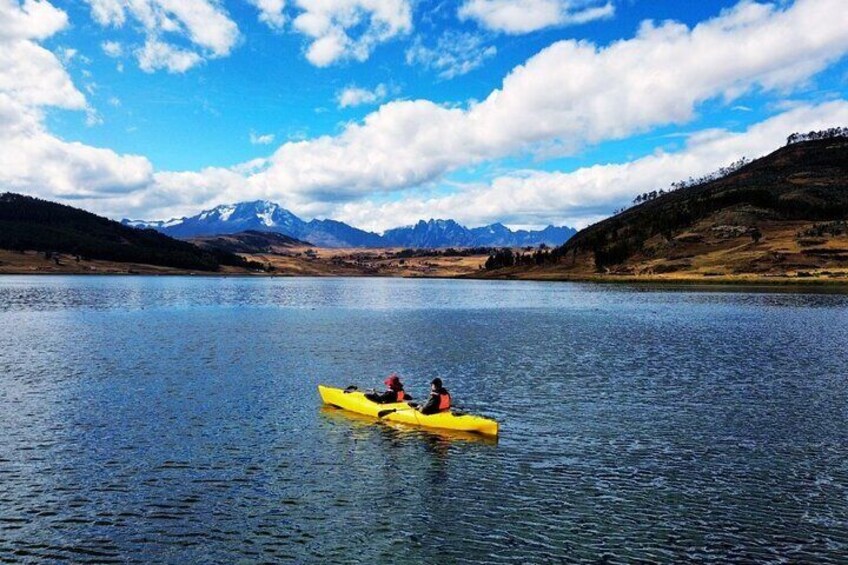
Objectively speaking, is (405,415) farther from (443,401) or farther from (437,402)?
(443,401)

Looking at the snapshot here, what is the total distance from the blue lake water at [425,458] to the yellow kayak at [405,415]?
1.03 m

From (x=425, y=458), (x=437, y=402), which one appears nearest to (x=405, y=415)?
(x=437, y=402)

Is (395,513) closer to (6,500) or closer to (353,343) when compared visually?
(6,500)

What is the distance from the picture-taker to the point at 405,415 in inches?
1554

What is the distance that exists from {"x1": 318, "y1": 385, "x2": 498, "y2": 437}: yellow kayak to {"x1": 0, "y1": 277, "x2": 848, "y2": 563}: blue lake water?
3.39 feet

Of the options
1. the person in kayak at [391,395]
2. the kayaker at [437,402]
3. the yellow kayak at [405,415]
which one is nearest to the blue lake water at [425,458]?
the yellow kayak at [405,415]

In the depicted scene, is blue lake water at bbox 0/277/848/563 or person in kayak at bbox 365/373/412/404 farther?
person in kayak at bbox 365/373/412/404

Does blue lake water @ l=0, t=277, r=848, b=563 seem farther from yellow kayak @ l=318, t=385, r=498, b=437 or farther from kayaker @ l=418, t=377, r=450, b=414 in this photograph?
kayaker @ l=418, t=377, r=450, b=414

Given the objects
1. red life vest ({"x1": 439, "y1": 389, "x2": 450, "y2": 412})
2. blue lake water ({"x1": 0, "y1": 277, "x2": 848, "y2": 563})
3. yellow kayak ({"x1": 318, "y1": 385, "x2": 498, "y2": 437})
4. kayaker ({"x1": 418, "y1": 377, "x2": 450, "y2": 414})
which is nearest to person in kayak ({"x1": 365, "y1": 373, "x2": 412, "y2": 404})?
yellow kayak ({"x1": 318, "y1": 385, "x2": 498, "y2": 437})

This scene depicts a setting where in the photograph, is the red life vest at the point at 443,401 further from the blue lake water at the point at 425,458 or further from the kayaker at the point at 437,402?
the blue lake water at the point at 425,458

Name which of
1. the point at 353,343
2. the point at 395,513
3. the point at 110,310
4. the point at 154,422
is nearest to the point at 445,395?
the point at 395,513

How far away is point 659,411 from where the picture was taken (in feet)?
140

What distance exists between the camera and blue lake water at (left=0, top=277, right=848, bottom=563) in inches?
897

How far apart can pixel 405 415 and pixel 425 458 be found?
6709mm
